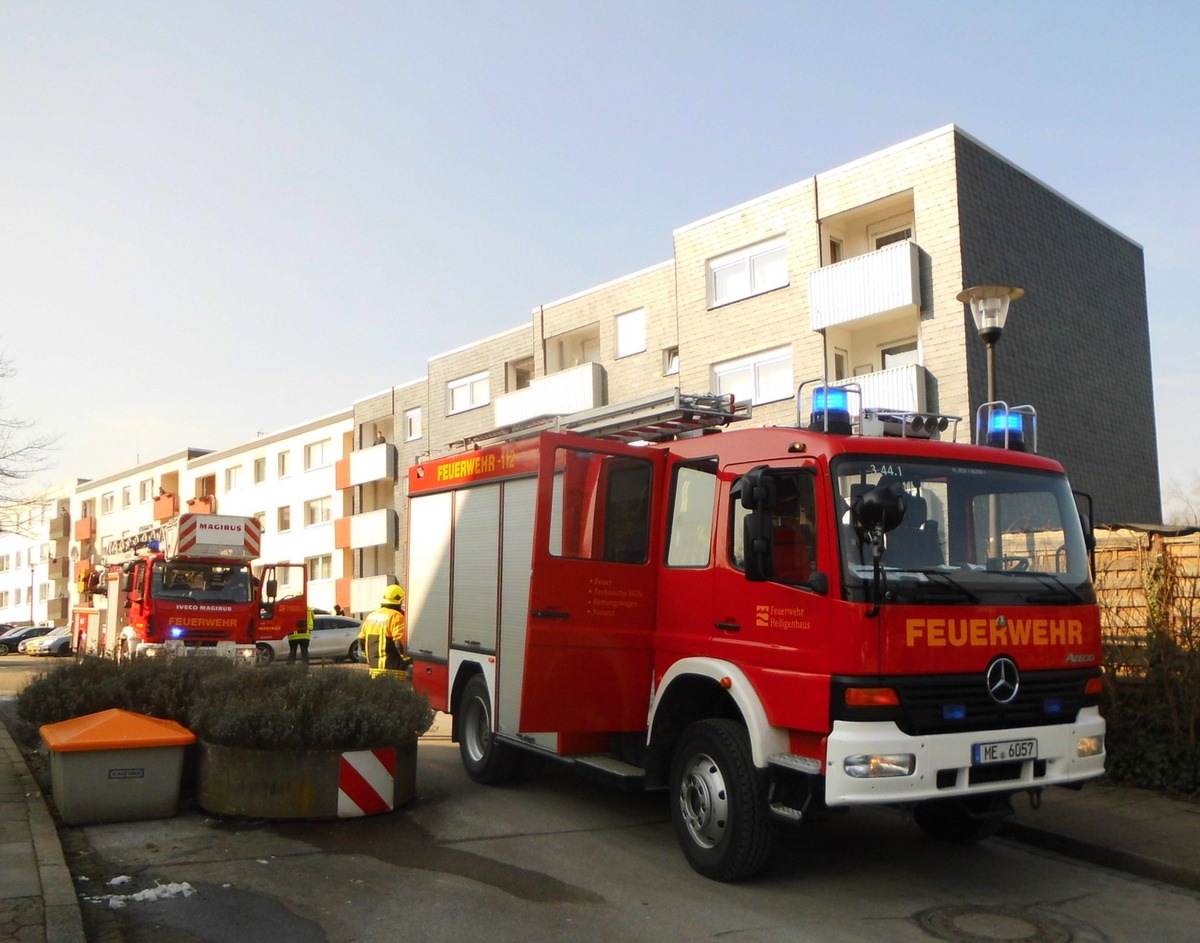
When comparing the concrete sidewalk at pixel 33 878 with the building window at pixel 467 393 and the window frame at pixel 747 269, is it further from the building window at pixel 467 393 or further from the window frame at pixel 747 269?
the building window at pixel 467 393

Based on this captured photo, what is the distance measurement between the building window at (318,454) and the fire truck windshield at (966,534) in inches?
1598

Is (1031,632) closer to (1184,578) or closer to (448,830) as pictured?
(1184,578)

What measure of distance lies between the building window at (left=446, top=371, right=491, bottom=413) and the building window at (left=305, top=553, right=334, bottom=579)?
11121mm

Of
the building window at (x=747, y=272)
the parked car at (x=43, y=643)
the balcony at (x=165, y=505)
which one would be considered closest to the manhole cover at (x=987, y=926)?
the building window at (x=747, y=272)

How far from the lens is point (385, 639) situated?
12.0 meters

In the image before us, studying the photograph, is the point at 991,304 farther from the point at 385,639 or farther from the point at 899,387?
the point at 899,387

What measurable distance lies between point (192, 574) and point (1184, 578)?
16.2 m

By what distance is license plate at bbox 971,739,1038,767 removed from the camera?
5.82 m

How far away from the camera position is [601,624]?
7391 mm

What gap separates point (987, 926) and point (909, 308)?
17.4 metres

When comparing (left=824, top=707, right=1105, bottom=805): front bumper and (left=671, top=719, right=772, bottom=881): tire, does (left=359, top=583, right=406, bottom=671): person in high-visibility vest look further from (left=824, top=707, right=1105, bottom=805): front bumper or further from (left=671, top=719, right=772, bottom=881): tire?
(left=824, top=707, right=1105, bottom=805): front bumper

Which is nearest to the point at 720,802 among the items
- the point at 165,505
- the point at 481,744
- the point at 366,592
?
the point at 481,744

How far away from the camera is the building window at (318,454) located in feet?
148

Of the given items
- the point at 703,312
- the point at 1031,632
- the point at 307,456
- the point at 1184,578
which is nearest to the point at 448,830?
the point at 1031,632
